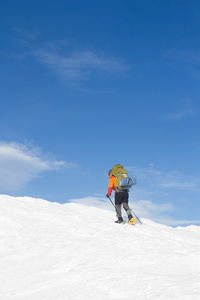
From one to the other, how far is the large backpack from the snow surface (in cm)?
168

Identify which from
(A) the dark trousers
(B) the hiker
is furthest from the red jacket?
(A) the dark trousers

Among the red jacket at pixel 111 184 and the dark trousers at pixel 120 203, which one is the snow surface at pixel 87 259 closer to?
the dark trousers at pixel 120 203

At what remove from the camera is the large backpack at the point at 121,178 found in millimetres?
14369

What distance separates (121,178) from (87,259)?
546 cm

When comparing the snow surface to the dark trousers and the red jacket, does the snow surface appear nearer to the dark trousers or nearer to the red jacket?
the dark trousers

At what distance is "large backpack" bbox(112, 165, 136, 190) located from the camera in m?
14.4

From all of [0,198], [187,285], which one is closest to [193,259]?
[187,285]

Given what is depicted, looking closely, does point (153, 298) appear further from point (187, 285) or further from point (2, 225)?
point (2, 225)

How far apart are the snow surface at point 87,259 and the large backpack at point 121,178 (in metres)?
1.68

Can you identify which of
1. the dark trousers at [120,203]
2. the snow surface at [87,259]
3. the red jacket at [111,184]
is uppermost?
the red jacket at [111,184]

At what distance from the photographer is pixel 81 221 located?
45.6ft

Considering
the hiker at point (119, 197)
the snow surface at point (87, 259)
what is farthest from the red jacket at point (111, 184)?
the snow surface at point (87, 259)

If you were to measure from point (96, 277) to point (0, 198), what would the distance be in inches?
405

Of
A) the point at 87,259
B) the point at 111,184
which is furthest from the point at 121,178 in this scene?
the point at 87,259
